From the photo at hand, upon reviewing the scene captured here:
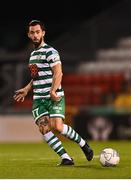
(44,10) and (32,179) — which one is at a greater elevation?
(44,10)

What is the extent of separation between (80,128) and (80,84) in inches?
120

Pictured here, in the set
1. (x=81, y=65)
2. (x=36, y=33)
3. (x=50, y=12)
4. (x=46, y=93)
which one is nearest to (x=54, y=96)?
(x=46, y=93)

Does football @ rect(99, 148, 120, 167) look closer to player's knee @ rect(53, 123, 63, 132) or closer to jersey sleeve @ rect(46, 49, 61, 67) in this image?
player's knee @ rect(53, 123, 63, 132)

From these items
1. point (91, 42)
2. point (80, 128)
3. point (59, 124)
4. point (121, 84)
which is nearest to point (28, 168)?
point (59, 124)

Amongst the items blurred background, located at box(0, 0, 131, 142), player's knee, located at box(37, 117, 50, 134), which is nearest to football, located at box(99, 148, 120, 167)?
player's knee, located at box(37, 117, 50, 134)

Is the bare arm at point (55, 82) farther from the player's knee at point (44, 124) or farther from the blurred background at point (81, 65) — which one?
the blurred background at point (81, 65)

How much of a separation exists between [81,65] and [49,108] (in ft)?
40.1

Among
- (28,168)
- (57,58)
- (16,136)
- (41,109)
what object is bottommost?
(16,136)

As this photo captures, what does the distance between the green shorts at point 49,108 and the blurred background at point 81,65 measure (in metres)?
8.18

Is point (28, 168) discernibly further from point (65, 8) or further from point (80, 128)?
point (65, 8)

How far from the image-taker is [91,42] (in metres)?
20.7

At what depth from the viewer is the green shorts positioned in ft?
27.3

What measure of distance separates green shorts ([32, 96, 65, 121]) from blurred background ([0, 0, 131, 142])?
818 centimetres

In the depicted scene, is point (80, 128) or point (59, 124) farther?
point (80, 128)
